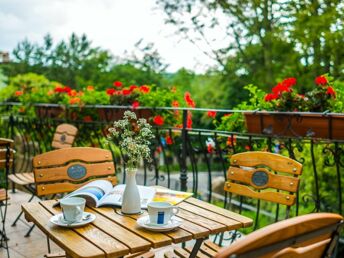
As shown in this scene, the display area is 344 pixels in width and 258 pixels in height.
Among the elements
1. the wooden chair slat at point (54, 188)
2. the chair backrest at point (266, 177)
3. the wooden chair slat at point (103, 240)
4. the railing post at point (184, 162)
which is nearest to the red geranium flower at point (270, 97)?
the railing post at point (184, 162)

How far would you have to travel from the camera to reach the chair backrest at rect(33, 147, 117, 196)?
2199 millimetres

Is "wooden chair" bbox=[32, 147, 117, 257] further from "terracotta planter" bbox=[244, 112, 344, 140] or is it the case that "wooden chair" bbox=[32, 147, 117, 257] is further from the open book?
"terracotta planter" bbox=[244, 112, 344, 140]

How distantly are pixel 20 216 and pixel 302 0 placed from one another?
4920 mm

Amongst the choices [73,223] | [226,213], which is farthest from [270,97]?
[73,223]

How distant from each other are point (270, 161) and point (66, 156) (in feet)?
3.65

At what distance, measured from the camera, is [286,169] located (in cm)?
206

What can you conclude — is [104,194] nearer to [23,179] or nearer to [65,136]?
[23,179]

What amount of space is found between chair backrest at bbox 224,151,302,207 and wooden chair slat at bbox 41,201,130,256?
94cm

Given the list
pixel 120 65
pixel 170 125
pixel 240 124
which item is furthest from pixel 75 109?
pixel 120 65

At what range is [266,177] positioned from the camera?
6.99ft

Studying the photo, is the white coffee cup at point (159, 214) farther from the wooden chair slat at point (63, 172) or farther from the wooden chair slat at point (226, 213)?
the wooden chair slat at point (63, 172)

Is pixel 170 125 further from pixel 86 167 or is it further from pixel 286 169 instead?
pixel 286 169

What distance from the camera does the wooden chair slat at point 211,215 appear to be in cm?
161

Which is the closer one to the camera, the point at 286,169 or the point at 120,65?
the point at 286,169
